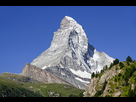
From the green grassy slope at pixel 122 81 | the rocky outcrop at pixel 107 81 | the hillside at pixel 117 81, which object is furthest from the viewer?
the rocky outcrop at pixel 107 81

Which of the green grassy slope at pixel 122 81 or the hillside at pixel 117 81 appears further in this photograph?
the green grassy slope at pixel 122 81

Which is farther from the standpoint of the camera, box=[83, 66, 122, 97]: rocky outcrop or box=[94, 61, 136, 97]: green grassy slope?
box=[83, 66, 122, 97]: rocky outcrop

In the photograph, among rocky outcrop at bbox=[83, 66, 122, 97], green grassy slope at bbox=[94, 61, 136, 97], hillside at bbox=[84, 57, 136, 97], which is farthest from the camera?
rocky outcrop at bbox=[83, 66, 122, 97]

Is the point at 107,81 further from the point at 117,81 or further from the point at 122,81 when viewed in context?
the point at 122,81

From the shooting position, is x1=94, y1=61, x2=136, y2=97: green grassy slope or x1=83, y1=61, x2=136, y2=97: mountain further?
x1=94, y1=61, x2=136, y2=97: green grassy slope

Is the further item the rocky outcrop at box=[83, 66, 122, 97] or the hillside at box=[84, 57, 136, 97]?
the rocky outcrop at box=[83, 66, 122, 97]

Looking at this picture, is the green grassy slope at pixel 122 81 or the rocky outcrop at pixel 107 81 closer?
the green grassy slope at pixel 122 81

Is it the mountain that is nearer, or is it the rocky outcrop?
the mountain

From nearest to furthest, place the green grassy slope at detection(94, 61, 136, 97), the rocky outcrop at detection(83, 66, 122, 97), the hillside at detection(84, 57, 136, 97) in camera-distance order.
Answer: the hillside at detection(84, 57, 136, 97), the green grassy slope at detection(94, 61, 136, 97), the rocky outcrop at detection(83, 66, 122, 97)

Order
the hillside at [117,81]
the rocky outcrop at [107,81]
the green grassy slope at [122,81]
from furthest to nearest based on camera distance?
the rocky outcrop at [107,81]
the green grassy slope at [122,81]
the hillside at [117,81]
